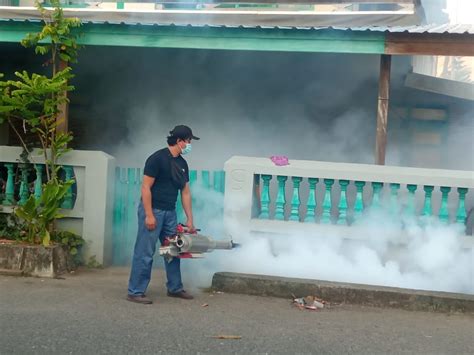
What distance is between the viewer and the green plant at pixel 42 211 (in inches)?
280

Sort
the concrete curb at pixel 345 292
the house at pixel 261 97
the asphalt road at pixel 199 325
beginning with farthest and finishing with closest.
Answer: the house at pixel 261 97
the concrete curb at pixel 345 292
the asphalt road at pixel 199 325

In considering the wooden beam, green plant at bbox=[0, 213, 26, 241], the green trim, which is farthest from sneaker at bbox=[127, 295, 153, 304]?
the wooden beam

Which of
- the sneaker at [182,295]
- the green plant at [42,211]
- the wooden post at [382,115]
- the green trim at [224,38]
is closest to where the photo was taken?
the sneaker at [182,295]

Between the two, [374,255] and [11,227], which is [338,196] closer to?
[374,255]

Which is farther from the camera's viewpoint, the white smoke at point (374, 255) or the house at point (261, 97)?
the house at point (261, 97)

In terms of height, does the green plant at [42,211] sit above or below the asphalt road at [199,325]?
above

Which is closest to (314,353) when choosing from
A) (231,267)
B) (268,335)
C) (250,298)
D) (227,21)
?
(268,335)

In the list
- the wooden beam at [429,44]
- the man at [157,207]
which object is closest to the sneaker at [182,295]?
the man at [157,207]

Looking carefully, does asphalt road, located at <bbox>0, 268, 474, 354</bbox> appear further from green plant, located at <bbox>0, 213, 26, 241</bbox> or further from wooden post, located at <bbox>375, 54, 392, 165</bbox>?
wooden post, located at <bbox>375, 54, 392, 165</bbox>

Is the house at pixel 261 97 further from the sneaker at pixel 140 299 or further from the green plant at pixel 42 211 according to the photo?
the sneaker at pixel 140 299

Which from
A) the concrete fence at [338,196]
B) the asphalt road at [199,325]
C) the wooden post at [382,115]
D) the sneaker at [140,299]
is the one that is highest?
the wooden post at [382,115]

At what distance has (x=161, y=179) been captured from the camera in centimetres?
615

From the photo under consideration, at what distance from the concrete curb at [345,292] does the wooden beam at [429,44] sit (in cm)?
290

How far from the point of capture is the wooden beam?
7.65 m
